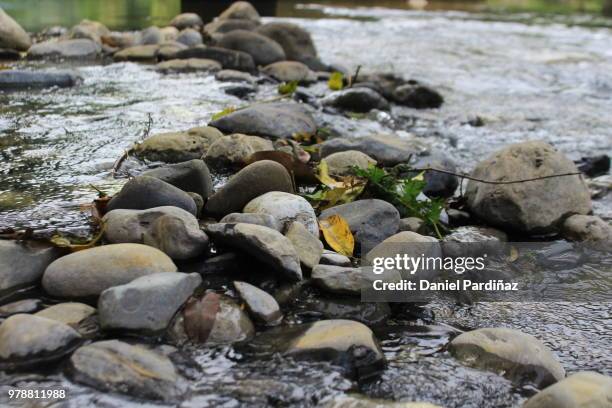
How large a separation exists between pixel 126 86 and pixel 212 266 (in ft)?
13.2

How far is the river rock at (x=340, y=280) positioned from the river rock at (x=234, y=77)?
439 centimetres

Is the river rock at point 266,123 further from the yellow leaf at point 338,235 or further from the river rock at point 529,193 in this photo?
the yellow leaf at point 338,235

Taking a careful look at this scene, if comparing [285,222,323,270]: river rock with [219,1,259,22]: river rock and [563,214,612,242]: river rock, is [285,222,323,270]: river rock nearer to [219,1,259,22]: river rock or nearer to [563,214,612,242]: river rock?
[563,214,612,242]: river rock

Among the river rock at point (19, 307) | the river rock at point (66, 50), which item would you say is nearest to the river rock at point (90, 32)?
the river rock at point (66, 50)

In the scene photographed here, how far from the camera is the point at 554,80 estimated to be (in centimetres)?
750

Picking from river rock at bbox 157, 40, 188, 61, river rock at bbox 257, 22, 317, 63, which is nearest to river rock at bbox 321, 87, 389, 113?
river rock at bbox 257, 22, 317, 63

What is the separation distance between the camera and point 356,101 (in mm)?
5598

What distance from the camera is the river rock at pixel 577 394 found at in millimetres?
1653

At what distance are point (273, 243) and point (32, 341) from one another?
85 centimetres

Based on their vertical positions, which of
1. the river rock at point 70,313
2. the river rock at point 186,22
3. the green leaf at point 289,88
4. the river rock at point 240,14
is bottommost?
the river rock at point 70,313

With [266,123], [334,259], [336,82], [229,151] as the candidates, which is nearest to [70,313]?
[334,259]

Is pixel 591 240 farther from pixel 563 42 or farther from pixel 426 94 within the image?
pixel 563 42

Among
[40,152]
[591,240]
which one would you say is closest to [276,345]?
[591,240]

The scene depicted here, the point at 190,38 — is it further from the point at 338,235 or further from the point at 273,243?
the point at 273,243
